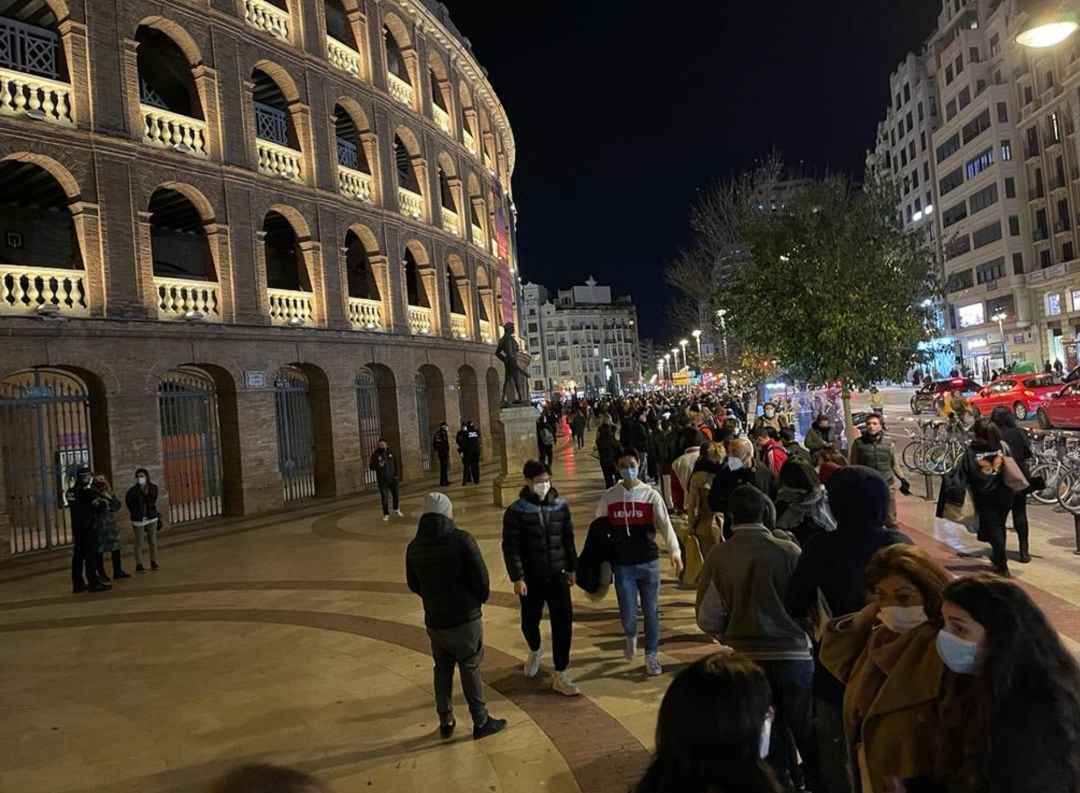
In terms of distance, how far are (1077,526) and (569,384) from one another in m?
115

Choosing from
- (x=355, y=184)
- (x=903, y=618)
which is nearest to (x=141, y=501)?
(x=903, y=618)

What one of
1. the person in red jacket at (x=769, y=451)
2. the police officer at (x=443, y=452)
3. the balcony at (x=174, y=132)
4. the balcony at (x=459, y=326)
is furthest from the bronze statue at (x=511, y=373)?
the balcony at (x=459, y=326)

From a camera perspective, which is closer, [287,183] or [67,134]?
[67,134]

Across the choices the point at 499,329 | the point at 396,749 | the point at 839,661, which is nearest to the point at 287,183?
the point at 499,329

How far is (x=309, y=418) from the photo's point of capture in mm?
20844

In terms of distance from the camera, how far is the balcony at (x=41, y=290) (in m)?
13.9

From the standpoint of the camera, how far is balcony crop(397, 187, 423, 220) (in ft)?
78.4

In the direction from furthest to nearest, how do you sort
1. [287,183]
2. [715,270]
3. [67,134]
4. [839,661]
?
[715,270]
[287,183]
[67,134]
[839,661]

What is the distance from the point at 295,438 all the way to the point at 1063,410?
22.1 metres

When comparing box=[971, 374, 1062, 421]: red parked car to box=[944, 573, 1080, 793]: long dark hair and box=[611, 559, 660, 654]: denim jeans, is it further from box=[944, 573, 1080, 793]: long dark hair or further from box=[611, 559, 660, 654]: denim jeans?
box=[944, 573, 1080, 793]: long dark hair

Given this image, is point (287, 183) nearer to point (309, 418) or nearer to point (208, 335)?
point (208, 335)

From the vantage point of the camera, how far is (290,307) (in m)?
19.3

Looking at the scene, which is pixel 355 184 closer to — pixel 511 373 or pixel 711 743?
pixel 511 373

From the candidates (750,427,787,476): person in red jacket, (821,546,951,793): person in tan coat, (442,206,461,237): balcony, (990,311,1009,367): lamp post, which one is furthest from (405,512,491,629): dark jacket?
(990,311,1009,367): lamp post
